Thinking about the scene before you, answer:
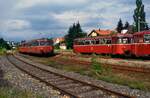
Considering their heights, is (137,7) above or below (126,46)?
above

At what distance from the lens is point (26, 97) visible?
33.8 feet

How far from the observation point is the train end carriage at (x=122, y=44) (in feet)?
116

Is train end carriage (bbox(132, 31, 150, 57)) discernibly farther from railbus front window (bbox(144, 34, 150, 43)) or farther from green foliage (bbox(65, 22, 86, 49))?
green foliage (bbox(65, 22, 86, 49))

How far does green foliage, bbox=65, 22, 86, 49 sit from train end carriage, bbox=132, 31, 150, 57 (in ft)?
203

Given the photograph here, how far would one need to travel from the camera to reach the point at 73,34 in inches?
3797

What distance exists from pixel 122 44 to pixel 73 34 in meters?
60.6

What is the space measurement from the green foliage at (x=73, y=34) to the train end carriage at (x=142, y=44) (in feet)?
203

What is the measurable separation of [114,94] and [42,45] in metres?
35.1

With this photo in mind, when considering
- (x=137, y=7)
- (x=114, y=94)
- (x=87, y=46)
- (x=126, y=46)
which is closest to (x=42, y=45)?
(x=87, y=46)

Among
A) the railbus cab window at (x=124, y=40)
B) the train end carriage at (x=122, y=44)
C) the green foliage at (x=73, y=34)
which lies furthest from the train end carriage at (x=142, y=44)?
the green foliage at (x=73, y=34)

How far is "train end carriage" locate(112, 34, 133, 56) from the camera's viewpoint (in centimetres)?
3522

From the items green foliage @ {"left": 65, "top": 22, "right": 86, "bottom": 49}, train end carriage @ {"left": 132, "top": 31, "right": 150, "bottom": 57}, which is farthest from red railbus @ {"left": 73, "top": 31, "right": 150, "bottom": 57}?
green foliage @ {"left": 65, "top": 22, "right": 86, "bottom": 49}

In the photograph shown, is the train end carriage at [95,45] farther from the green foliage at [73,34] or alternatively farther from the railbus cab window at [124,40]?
the green foliage at [73,34]

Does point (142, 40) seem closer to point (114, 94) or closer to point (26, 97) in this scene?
point (114, 94)
